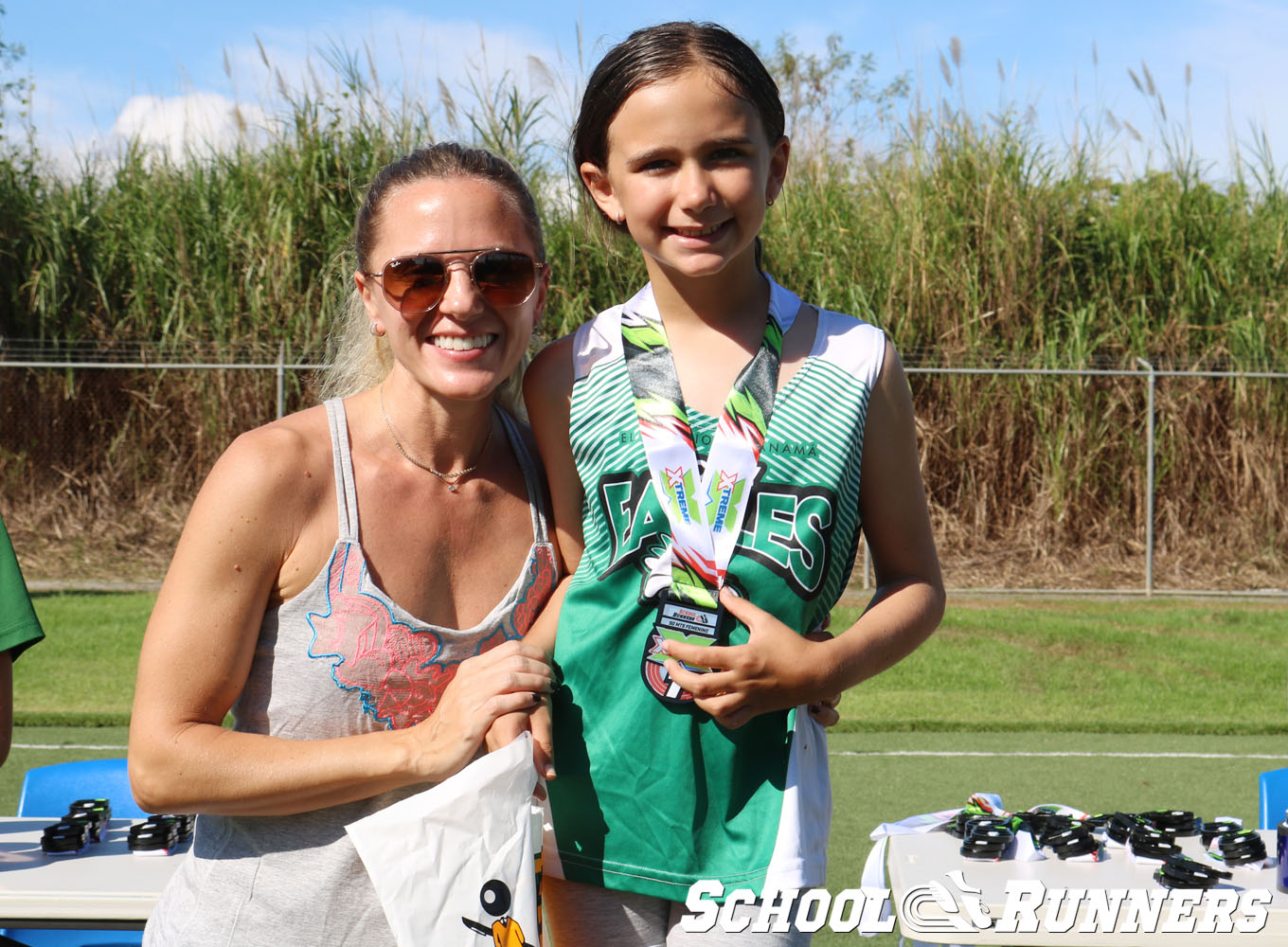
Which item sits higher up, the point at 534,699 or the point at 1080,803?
the point at 534,699

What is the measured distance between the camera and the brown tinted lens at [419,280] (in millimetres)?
1940

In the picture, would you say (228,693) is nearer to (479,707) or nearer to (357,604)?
(357,604)

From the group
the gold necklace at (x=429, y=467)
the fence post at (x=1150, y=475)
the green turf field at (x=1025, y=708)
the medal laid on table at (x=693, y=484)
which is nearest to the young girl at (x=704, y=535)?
the medal laid on table at (x=693, y=484)

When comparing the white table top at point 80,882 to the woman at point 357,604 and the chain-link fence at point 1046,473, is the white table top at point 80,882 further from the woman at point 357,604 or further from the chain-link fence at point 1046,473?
the chain-link fence at point 1046,473

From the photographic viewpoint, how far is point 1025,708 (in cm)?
820

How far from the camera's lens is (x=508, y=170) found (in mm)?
2088

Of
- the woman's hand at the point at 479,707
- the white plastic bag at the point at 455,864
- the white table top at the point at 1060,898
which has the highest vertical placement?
the woman's hand at the point at 479,707

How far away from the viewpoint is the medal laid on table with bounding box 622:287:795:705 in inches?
76.8

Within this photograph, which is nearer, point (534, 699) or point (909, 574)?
point (534, 699)

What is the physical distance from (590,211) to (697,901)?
1.34m

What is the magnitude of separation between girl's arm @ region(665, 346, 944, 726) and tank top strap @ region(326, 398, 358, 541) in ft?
1.69

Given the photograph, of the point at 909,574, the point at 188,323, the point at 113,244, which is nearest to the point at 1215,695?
the point at 909,574

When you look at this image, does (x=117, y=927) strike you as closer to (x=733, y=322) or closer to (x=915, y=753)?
(x=733, y=322)

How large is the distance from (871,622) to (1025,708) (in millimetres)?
6638
